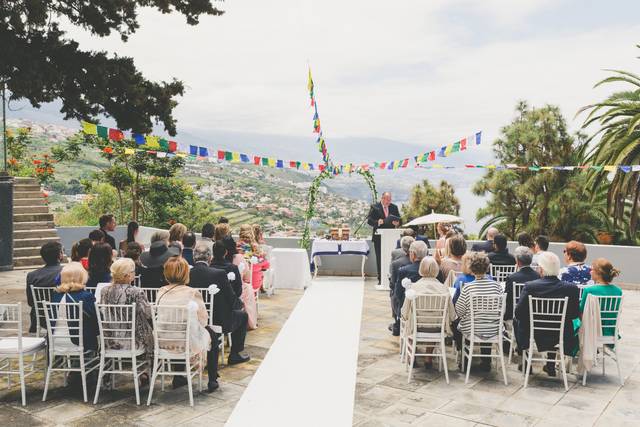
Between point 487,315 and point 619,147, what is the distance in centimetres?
889

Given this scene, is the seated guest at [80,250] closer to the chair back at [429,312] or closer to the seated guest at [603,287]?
the chair back at [429,312]

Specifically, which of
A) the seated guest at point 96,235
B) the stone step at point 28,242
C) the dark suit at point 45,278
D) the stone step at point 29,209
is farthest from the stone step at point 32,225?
the dark suit at point 45,278

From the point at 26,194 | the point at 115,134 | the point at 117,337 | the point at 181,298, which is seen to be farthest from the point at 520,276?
the point at 26,194

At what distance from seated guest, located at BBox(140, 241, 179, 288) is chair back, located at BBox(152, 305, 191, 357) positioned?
1039mm

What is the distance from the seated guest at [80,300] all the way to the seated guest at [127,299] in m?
0.18

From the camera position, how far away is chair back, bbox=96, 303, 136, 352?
4.62 metres

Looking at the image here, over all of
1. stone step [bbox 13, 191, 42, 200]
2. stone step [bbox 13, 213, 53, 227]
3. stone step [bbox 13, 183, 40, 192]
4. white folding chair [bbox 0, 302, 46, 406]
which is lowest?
white folding chair [bbox 0, 302, 46, 406]

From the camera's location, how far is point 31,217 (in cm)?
1367

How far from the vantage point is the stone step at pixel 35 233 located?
43.3 ft

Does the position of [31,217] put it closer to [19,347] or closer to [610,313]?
[19,347]

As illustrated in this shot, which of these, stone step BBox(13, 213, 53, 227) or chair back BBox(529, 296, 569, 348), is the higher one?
stone step BBox(13, 213, 53, 227)

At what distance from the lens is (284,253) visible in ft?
34.9

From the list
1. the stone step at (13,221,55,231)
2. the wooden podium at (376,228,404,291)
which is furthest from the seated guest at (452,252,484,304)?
the stone step at (13,221,55,231)

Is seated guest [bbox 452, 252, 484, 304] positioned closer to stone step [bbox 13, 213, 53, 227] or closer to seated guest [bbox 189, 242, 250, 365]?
seated guest [bbox 189, 242, 250, 365]
